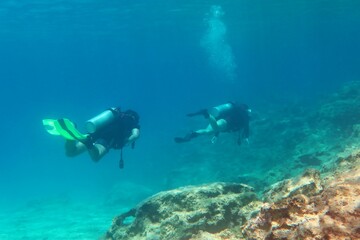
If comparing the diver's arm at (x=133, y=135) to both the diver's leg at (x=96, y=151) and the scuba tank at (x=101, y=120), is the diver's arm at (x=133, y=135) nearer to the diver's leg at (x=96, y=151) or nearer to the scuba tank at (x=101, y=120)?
the scuba tank at (x=101, y=120)

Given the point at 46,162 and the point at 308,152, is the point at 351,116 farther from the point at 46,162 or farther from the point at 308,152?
the point at 46,162

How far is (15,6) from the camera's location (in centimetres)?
2817

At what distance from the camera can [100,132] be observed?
8867 mm

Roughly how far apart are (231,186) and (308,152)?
8.69 meters

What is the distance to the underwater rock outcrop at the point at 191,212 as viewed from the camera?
516 centimetres

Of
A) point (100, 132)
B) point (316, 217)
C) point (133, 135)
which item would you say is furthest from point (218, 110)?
point (316, 217)

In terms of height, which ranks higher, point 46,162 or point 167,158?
point 46,162

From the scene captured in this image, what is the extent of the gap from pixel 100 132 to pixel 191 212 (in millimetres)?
4280

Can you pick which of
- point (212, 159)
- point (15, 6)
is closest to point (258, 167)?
point (212, 159)

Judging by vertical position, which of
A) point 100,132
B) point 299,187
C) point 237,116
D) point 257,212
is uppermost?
point 237,116

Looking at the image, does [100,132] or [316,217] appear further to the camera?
[100,132]

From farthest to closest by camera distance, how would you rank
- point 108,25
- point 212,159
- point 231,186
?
point 108,25
point 212,159
point 231,186

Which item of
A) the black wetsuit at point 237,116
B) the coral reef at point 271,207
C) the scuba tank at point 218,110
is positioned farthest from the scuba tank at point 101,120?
the black wetsuit at point 237,116

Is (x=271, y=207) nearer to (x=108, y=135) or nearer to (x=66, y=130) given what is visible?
(x=66, y=130)
